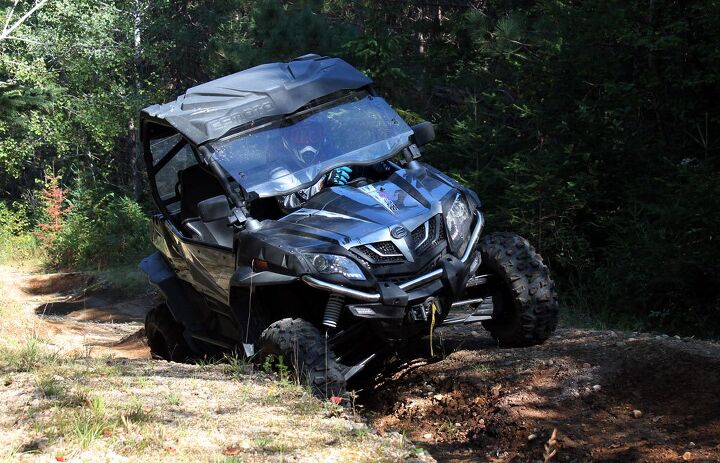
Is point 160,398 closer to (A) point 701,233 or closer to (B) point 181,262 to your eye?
(B) point 181,262

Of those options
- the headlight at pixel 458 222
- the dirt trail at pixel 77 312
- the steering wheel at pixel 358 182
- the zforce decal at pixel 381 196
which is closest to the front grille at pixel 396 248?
the headlight at pixel 458 222

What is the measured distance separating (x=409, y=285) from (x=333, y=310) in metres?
0.54

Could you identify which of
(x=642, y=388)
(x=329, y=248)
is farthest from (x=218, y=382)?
(x=642, y=388)

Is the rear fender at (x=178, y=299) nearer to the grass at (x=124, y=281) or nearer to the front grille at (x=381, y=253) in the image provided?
the front grille at (x=381, y=253)

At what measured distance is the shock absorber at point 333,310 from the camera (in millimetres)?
6082

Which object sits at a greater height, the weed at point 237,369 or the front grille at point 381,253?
the front grille at point 381,253

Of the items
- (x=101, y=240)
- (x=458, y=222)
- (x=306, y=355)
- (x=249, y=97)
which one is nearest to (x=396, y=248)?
(x=458, y=222)

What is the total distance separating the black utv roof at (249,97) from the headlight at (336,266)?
5.14ft

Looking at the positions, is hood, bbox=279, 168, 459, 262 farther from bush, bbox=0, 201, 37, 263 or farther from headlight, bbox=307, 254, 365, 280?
bush, bbox=0, 201, 37, 263

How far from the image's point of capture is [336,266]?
5969 mm

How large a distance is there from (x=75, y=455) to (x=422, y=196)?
10.8 feet

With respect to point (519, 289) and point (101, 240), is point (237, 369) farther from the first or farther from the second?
point (101, 240)

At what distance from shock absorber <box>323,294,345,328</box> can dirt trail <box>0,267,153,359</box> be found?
4288mm

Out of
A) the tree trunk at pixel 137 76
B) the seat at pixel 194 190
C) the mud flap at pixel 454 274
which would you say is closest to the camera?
the mud flap at pixel 454 274
